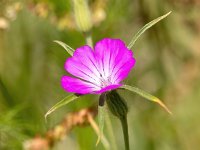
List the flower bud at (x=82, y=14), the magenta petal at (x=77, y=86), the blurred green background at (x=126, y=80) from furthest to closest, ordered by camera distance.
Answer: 1. the blurred green background at (x=126, y=80)
2. the flower bud at (x=82, y=14)
3. the magenta petal at (x=77, y=86)

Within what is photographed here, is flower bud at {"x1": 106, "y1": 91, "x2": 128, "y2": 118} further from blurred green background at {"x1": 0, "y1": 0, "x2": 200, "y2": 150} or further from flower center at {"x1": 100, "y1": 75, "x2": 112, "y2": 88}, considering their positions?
blurred green background at {"x1": 0, "y1": 0, "x2": 200, "y2": 150}

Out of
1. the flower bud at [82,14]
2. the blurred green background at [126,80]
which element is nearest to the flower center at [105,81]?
the flower bud at [82,14]

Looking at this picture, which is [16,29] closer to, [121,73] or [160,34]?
[160,34]

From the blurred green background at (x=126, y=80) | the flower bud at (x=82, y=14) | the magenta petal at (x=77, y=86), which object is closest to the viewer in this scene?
the magenta petal at (x=77, y=86)

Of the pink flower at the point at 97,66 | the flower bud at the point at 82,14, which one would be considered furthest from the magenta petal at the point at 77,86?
the flower bud at the point at 82,14

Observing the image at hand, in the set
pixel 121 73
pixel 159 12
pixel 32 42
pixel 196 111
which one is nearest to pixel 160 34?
pixel 159 12

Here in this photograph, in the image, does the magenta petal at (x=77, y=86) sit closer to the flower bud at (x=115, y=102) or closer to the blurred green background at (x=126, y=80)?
the flower bud at (x=115, y=102)

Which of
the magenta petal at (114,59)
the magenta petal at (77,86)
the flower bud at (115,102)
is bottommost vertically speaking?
the flower bud at (115,102)

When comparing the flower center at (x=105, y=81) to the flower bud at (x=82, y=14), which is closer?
the flower center at (x=105, y=81)

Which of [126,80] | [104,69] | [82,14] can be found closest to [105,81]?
[104,69]

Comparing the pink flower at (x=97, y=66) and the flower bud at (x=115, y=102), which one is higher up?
the pink flower at (x=97, y=66)
